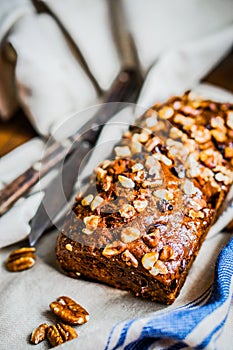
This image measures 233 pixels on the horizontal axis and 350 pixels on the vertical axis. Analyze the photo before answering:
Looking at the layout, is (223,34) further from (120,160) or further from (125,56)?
(120,160)

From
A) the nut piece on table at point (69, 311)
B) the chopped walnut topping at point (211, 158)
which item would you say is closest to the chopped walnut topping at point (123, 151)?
the chopped walnut topping at point (211, 158)

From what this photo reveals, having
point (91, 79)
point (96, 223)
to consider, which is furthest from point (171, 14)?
point (96, 223)

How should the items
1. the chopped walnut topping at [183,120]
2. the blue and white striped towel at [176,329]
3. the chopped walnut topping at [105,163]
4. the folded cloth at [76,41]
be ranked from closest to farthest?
the blue and white striped towel at [176,329] < the chopped walnut topping at [105,163] < the chopped walnut topping at [183,120] < the folded cloth at [76,41]

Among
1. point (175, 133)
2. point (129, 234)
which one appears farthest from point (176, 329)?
point (175, 133)

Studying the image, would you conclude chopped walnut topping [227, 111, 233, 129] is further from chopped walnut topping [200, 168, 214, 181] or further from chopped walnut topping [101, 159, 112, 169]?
chopped walnut topping [101, 159, 112, 169]

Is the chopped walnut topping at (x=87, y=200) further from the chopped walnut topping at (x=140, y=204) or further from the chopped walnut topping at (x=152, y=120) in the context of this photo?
the chopped walnut topping at (x=152, y=120)

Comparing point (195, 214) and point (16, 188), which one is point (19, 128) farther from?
point (195, 214)
